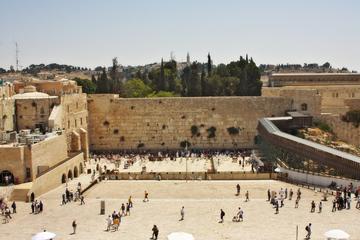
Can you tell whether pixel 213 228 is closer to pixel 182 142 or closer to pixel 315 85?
pixel 182 142

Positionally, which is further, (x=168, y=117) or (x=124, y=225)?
(x=168, y=117)

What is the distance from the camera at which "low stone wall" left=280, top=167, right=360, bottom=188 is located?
23.4 metres

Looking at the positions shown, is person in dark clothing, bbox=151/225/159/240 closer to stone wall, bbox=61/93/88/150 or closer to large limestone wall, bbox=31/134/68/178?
large limestone wall, bbox=31/134/68/178

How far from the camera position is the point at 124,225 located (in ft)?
62.8

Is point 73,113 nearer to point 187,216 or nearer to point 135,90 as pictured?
point 187,216

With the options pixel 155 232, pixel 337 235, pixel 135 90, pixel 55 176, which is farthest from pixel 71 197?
pixel 135 90

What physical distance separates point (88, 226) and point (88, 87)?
152 ft

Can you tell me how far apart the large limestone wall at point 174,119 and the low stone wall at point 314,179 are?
14282 millimetres

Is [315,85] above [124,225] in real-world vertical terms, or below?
above

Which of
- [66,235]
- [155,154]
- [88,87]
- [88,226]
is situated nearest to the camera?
[66,235]

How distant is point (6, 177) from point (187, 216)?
1112cm

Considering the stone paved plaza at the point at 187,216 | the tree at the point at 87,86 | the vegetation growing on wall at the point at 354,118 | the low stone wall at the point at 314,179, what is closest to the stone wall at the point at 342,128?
the vegetation growing on wall at the point at 354,118

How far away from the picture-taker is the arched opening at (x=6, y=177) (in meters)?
26.0

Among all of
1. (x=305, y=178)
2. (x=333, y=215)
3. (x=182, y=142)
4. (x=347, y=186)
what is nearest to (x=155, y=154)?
(x=182, y=142)
